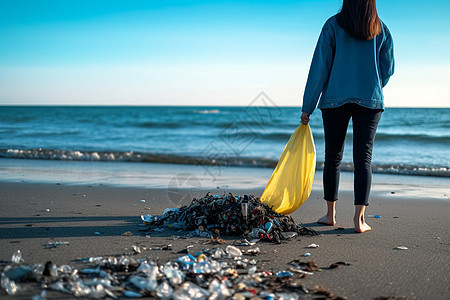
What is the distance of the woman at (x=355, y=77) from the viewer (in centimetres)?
307

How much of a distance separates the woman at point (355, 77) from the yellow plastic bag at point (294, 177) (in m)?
0.26

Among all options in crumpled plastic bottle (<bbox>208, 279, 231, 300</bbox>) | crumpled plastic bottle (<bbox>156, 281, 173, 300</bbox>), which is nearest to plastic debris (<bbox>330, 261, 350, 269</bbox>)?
crumpled plastic bottle (<bbox>208, 279, 231, 300</bbox>)

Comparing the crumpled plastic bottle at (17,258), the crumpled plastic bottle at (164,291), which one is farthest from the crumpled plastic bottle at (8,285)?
the crumpled plastic bottle at (164,291)

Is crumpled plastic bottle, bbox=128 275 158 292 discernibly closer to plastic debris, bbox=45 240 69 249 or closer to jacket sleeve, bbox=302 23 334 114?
plastic debris, bbox=45 240 69 249

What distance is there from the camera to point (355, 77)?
3.11m

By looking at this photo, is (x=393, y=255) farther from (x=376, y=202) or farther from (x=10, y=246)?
(x=10, y=246)

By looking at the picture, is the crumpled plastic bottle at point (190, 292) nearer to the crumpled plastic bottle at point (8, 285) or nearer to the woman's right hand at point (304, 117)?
the crumpled plastic bottle at point (8, 285)

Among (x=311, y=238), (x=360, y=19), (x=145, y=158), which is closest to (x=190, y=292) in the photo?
(x=311, y=238)

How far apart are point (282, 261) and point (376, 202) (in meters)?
2.69

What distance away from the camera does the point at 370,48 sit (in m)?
3.13

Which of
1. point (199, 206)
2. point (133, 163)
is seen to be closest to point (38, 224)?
point (199, 206)

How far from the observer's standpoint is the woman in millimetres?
3074

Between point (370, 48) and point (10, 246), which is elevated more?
point (370, 48)

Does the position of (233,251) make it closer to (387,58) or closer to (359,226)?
(359,226)
